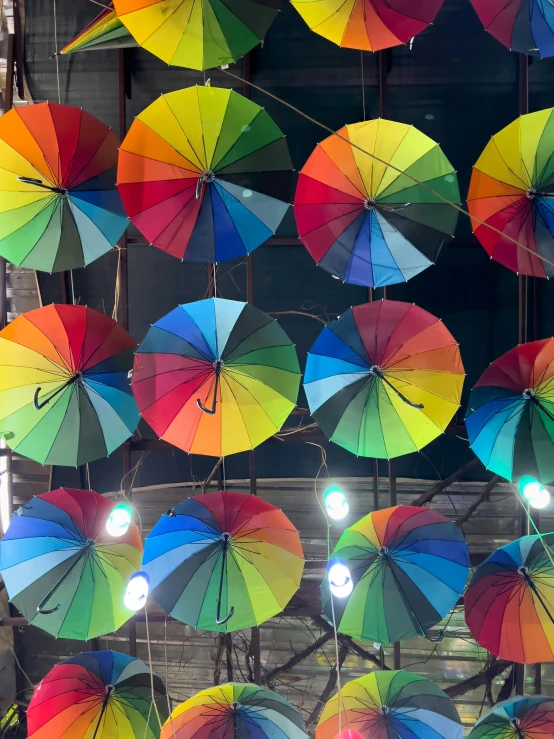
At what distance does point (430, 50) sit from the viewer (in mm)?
5688

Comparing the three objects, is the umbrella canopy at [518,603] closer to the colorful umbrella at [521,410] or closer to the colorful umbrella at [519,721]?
the colorful umbrella at [519,721]

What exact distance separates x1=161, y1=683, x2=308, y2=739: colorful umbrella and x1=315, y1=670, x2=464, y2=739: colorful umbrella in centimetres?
33

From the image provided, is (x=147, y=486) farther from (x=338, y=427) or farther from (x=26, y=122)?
(x=26, y=122)

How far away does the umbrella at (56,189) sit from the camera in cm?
468

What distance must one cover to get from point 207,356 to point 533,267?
2.64 meters

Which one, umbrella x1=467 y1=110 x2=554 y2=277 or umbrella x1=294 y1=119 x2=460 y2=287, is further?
umbrella x1=467 y1=110 x2=554 y2=277

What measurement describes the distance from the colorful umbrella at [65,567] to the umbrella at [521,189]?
393 cm

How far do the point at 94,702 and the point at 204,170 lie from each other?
4262 millimetres

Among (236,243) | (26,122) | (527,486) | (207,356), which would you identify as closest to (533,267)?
(527,486)

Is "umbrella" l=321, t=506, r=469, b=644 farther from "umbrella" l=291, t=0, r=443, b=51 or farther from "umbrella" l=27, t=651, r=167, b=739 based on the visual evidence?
"umbrella" l=291, t=0, r=443, b=51

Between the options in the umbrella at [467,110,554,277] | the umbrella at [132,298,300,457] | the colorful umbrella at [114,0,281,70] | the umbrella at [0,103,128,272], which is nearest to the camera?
the umbrella at [132,298,300,457]

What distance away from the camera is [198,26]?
4629mm

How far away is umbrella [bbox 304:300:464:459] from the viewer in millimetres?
4578

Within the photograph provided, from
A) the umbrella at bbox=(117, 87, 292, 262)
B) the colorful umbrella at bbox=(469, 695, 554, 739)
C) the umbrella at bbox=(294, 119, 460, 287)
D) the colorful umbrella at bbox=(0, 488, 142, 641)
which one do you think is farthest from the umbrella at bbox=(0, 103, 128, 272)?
the colorful umbrella at bbox=(469, 695, 554, 739)
